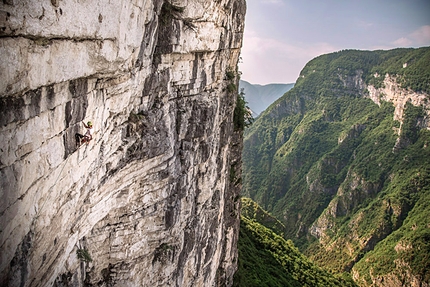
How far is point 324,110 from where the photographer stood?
429 ft

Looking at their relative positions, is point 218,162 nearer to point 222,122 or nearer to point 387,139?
point 222,122

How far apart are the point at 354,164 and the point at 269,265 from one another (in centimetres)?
7752

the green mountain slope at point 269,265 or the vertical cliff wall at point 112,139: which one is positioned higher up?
the vertical cliff wall at point 112,139

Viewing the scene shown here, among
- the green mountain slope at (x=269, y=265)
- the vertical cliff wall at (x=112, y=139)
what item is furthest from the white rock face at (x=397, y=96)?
the vertical cliff wall at (x=112, y=139)

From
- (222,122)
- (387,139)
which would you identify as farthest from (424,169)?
(222,122)

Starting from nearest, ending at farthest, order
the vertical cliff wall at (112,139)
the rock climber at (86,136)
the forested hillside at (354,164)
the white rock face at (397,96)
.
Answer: the vertical cliff wall at (112,139) < the rock climber at (86,136) < the forested hillside at (354,164) < the white rock face at (397,96)

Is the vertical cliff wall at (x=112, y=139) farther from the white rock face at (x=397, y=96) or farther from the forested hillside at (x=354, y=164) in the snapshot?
the white rock face at (x=397, y=96)

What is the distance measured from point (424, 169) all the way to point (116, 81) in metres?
97.4

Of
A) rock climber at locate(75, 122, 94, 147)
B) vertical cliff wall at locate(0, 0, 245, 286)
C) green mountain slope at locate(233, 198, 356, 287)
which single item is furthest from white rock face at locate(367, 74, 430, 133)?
rock climber at locate(75, 122, 94, 147)

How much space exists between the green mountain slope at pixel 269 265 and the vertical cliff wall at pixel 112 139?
1437 centimetres

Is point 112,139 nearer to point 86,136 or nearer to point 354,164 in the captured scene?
point 86,136

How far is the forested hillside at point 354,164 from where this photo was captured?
244ft

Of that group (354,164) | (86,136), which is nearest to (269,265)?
(86,136)

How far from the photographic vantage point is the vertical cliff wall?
18.6 ft
